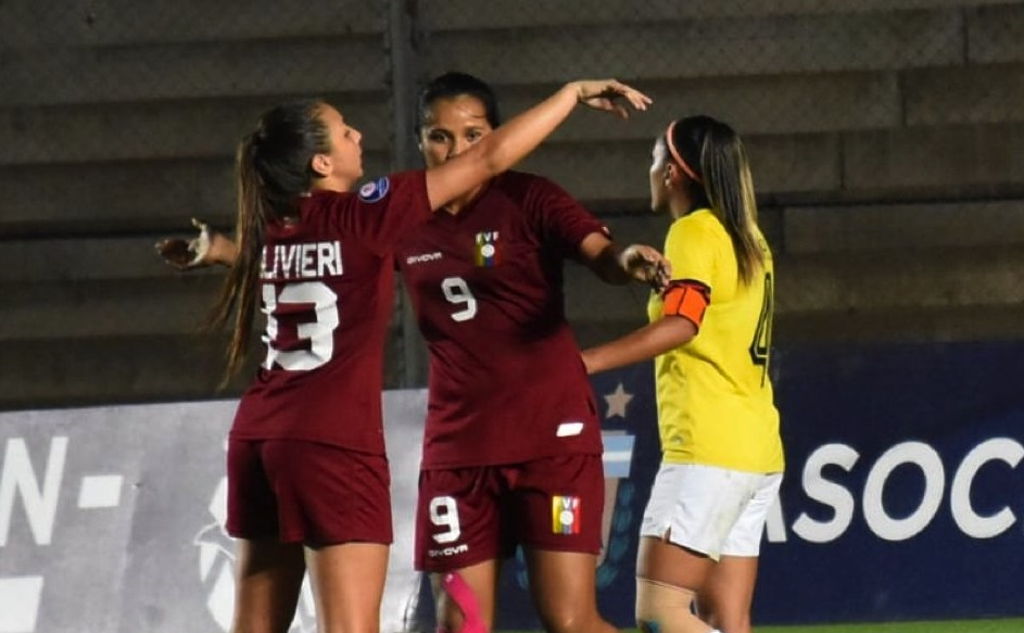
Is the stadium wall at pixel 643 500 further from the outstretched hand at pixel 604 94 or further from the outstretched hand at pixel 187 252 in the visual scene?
the outstretched hand at pixel 604 94

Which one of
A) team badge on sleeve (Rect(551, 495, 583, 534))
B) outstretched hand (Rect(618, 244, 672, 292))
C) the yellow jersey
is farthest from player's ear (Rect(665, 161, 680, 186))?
team badge on sleeve (Rect(551, 495, 583, 534))

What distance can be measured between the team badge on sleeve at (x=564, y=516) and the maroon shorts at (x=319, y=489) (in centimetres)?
58

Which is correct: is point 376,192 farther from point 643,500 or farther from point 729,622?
point 643,500

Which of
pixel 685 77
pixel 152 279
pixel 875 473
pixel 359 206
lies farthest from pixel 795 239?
pixel 359 206

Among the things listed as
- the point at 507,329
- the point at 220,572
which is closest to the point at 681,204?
the point at 507,329

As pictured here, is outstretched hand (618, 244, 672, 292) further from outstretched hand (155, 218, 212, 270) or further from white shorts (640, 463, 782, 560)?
outstretched hand (155, 218, 212, 270)

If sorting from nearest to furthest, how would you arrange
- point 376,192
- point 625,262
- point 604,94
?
1. point 376,192
2. point 625,262
3. point 604,94

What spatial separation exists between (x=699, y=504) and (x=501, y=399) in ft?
2.06

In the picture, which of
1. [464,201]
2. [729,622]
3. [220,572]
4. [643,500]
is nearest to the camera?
[464,201]

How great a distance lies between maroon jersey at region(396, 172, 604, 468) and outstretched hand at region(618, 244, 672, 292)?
41cm

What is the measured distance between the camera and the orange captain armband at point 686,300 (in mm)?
5414

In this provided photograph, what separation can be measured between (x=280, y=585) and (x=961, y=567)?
4101 millimetres

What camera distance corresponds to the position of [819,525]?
8414 mm

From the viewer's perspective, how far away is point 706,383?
5652 mm
